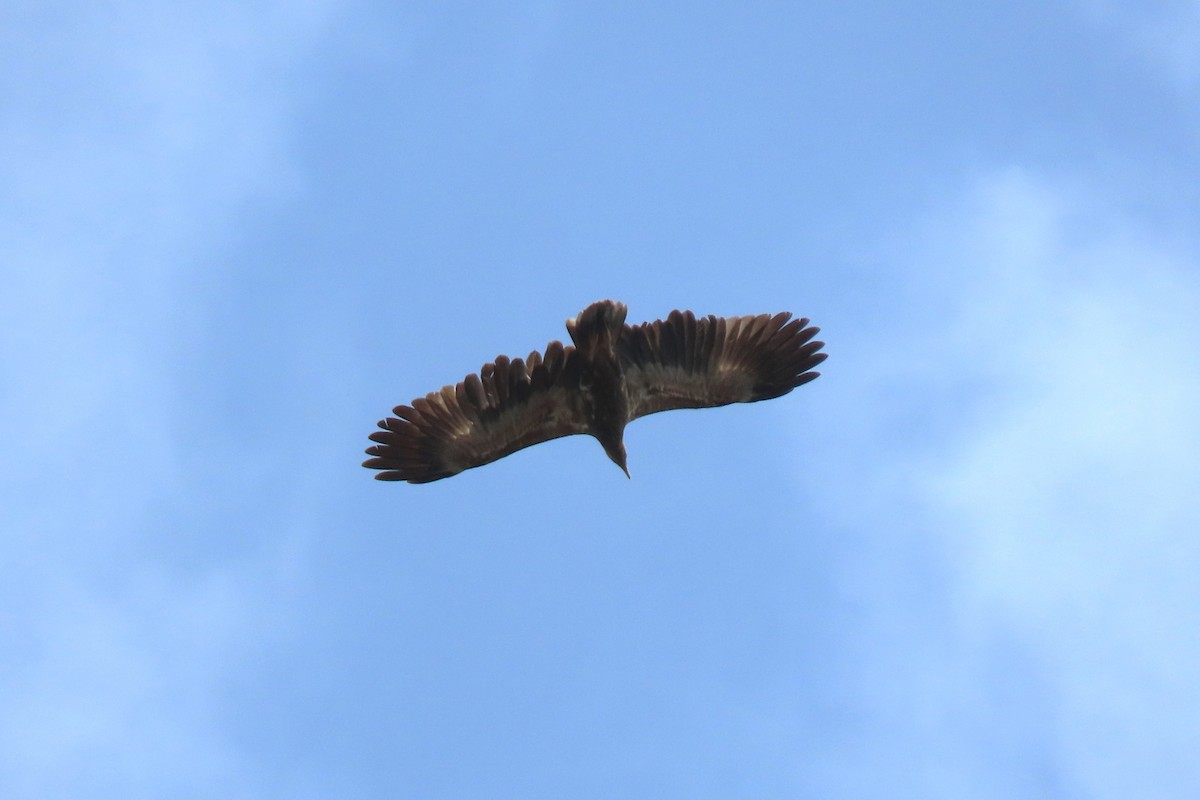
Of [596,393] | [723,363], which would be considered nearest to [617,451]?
[596,393]

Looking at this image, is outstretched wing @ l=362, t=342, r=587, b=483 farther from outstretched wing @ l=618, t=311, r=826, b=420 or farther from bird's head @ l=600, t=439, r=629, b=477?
outstretched wing @ l=618, t=311, r=826, b=420

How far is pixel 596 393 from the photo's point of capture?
12031 millimetres

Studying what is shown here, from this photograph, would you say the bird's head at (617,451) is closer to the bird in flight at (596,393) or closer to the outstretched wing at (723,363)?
the bird in flight at (596,393)

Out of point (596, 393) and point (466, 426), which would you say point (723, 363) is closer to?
point (596, 393)

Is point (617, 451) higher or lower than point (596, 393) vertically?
lower

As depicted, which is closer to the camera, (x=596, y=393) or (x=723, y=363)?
(x=596, y=393)

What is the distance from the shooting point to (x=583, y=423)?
490 inches

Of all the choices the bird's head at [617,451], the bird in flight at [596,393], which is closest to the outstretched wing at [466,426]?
→ the bird in flight at [596,393]

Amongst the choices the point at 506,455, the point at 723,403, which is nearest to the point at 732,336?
the point at 723,403

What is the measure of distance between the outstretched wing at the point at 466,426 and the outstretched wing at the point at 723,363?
2.77 feet

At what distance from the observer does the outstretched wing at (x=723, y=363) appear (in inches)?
480

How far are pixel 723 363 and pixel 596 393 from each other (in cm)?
148

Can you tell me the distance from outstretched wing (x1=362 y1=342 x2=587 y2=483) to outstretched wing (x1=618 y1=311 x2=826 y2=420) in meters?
0.84

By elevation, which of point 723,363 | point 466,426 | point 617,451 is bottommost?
point 617,451
